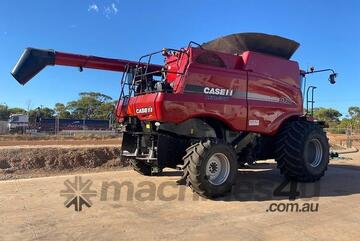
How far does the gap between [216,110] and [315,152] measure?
365 centimetres

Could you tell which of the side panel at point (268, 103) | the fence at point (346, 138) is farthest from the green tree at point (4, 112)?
the side panel at point (268, 103)

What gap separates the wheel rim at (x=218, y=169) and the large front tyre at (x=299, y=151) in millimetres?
2045

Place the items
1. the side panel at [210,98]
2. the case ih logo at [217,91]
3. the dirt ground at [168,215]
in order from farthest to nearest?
the case ih logo at [217,91], the side panel at [210,98], the dirt ground at [168,215]

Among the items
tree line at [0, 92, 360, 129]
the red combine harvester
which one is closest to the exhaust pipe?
the red combine harvester

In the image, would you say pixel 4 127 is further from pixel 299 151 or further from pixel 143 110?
pixel 299 151

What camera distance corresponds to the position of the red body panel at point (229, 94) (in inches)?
343

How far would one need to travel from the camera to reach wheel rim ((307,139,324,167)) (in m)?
11.1

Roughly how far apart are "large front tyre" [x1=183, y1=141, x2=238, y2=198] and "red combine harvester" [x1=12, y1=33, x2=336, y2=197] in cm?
2

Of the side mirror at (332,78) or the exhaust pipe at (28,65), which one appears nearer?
the exhaust pipe at (28,65)

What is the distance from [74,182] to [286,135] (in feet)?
17.1

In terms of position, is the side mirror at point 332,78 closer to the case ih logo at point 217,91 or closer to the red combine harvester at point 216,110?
the red combine harvester at point 216,110

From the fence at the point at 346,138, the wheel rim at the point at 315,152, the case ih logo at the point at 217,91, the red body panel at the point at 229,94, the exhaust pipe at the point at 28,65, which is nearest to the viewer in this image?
the red body panel at the point at 229,94

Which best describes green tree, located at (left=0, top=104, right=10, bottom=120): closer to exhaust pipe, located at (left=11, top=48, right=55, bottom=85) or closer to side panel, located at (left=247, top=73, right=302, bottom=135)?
exhaust pipe, located at (left=11, top=48, right=55, bottom=85)

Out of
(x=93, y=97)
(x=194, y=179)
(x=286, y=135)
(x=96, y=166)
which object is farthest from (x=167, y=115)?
(x=93, y=97)
